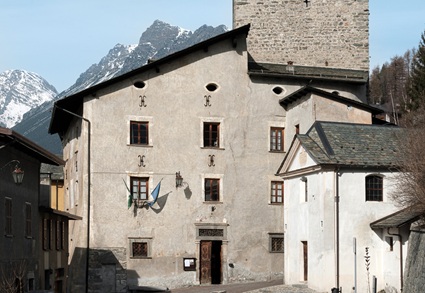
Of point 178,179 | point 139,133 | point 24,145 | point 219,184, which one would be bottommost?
point 219,184

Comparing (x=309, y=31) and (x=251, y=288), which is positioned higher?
(x=309, y=31)

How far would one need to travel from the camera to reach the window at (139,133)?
133 feet

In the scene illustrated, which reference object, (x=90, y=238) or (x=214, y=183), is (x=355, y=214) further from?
(x=90, y=238)

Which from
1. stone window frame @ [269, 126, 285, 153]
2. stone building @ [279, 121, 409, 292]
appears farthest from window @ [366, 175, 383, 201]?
stone window frame @ [269, 126, 285, 153]

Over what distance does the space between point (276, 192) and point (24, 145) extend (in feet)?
56.7

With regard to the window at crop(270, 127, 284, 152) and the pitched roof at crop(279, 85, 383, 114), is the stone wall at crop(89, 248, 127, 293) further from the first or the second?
the pitched roof at crop(279, 85, 383, 114)

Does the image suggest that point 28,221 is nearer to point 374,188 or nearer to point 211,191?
point 211,191

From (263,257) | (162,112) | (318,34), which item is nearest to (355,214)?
(263,257)

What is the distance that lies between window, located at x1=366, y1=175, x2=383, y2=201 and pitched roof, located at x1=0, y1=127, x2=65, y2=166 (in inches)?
465

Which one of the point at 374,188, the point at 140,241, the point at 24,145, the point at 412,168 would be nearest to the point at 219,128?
the point at 140,241

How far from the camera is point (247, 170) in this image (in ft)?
137

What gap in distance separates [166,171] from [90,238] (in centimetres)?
473

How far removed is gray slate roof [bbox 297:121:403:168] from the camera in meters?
33.5

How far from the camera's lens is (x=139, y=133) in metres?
40.7
